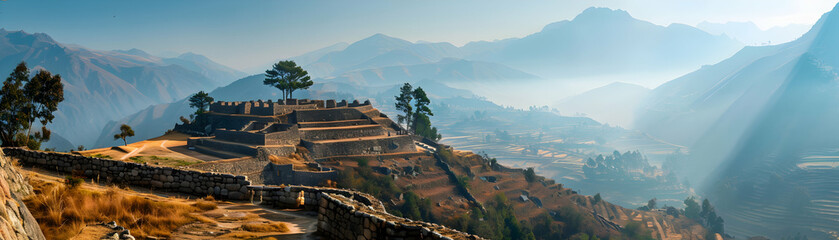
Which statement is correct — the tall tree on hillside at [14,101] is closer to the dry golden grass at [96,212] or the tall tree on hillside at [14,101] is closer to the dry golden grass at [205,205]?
the dry golden grass at [96,212]

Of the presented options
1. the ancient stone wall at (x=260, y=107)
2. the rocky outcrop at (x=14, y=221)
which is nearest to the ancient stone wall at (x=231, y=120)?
the ancient stone wall at (x=260, y=107)

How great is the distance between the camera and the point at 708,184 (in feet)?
624

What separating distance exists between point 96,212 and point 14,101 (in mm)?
27019

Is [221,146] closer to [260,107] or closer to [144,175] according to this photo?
[260,107]

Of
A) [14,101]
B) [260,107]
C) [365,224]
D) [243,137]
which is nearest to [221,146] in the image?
[243,137]

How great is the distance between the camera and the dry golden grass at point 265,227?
30.5ft

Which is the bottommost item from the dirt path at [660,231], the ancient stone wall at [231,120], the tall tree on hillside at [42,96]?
the dirt path at [660,231]

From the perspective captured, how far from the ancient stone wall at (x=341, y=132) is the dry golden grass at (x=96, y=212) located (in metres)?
33.0

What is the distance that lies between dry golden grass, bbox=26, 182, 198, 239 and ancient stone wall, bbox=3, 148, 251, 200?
2662 mm

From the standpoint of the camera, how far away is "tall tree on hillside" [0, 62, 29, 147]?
2697cm

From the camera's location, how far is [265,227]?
940 centimetres

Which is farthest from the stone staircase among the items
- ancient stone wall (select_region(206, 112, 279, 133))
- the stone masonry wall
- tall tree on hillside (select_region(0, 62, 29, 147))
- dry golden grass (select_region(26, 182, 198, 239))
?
dry golden grass (select_region(26, 182, 198, 239))

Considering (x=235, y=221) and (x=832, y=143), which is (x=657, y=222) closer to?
(x=235, y=221)

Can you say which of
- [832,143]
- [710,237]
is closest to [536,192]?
[710,237]
